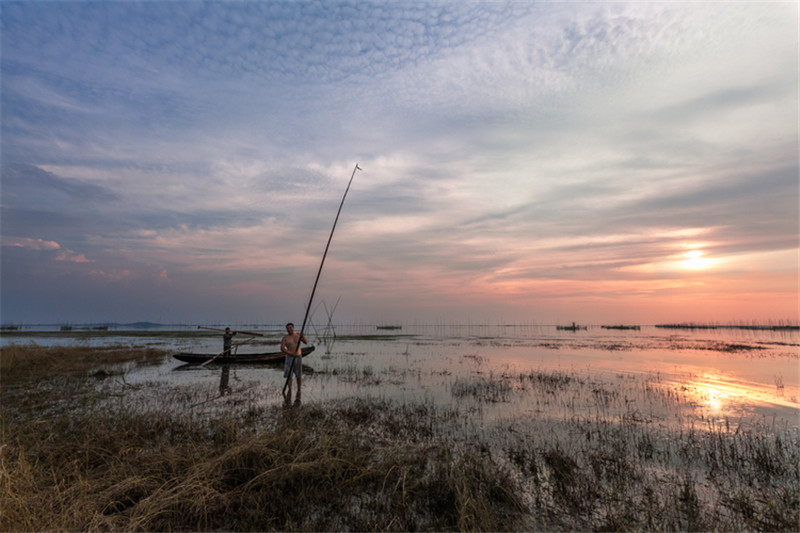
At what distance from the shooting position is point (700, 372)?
2148cm

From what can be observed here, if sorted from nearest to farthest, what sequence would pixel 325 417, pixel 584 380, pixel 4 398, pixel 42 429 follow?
pixel 42 429 → pixel 325 417 → pixel 4 398 → pixel 584 380

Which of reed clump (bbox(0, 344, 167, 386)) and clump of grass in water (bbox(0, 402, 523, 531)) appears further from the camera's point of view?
reed clump (bbox(0, 344, 167, 386))

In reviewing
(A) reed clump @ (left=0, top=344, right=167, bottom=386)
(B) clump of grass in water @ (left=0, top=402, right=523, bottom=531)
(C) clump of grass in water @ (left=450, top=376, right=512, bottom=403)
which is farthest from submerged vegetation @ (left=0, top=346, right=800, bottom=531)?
(A) reed clump @ (left=0, top=344, right=167, bottom=386)

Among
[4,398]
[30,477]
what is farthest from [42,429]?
[4,398]

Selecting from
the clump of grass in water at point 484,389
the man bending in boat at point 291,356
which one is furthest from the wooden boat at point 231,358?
the clump of grass in water at point 484,389

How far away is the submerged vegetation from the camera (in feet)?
16.3

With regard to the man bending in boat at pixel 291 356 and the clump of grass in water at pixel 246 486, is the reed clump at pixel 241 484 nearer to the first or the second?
the clump of grass in water at pixel 246 486

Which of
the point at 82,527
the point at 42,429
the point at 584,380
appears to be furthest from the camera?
the point at 584,380

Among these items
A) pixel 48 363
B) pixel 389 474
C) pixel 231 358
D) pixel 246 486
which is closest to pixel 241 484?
pixel 246 486

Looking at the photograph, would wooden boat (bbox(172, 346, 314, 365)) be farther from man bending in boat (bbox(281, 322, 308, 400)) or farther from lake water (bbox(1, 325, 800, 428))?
man bending in boat (bbox(281, 322, 308, 400))

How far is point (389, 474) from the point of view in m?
6.02

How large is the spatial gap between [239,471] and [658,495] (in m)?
6.91

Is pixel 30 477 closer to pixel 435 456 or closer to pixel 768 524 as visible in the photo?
pixel 435 456

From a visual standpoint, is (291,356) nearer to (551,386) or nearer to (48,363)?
(551,386)
